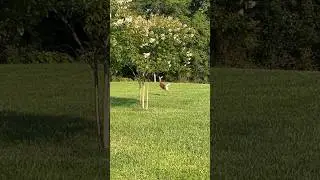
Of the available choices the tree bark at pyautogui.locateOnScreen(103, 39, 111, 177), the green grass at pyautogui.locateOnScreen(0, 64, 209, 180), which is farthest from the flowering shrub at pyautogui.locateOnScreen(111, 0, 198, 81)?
the green grass at pyautogui.locateOnScreen(0, 64, 209, 180)

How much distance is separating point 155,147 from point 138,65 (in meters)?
0.60

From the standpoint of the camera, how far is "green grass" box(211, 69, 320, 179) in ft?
15.6

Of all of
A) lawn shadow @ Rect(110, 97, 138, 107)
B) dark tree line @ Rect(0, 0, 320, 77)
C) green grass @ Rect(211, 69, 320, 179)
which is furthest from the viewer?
green grass @ Rect(211, 69, 320, 179)

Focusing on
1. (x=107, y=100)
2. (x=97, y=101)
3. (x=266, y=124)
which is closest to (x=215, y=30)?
(x=266, y=124)

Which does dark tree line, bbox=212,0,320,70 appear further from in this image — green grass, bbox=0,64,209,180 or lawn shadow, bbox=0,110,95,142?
green grass, bbox=0,64,209,180

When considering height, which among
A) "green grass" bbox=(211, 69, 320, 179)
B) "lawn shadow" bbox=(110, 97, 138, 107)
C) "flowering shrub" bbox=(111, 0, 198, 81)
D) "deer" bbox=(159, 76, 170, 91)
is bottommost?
"green grass" bbox=(211, 69, 320, 179)

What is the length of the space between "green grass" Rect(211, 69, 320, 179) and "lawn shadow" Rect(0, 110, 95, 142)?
1339 mm

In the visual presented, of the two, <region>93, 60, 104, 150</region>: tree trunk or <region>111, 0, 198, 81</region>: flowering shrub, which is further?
<region>93, 60, 104, 150</region>: tree trunk

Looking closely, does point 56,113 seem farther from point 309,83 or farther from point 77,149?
point 309,83

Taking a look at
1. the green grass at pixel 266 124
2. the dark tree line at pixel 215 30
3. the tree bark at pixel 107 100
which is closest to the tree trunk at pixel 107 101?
the tree bark at pixel 107 100

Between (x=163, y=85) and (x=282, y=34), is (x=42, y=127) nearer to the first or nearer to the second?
(x=163, y=85)

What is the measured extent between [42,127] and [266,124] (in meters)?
2.45

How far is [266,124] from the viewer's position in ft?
21.7

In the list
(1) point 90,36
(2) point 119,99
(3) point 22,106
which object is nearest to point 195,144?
(2) point 119,99
